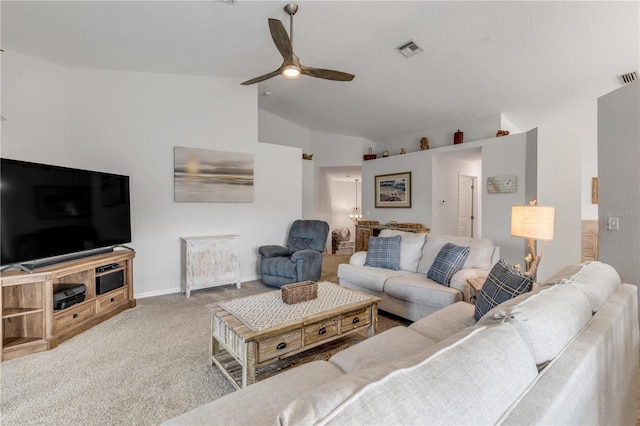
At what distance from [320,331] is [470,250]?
72.3 inches

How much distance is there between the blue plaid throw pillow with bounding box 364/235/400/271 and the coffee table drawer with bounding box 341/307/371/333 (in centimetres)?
114

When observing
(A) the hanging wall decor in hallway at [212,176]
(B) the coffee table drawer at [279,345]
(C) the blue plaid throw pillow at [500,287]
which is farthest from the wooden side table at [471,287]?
(A) the hanging wall decor in hallway at [212,176]

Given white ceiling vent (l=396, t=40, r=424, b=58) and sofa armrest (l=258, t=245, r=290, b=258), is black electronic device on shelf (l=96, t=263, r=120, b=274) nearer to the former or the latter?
sofa armrest (l=258, t=245, r=290, b=258)

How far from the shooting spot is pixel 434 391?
59cm

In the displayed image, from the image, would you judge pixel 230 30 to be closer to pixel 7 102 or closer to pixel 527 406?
pixel 7 102

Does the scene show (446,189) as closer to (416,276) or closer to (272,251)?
(416,276)

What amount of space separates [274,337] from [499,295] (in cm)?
136

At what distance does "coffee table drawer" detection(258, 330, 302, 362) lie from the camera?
177 centimetres

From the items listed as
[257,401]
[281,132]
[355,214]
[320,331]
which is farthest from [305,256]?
[355,214]

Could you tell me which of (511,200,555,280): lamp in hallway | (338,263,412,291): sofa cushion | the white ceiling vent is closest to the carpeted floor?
(338,263,412,291): sofa cushion

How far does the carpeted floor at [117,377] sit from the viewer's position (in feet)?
5.50

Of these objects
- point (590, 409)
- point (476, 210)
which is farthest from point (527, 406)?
point (476, 210)

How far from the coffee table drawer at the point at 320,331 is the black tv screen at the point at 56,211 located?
8.03ft

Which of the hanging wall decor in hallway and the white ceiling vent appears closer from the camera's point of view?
the white ceiling vent
